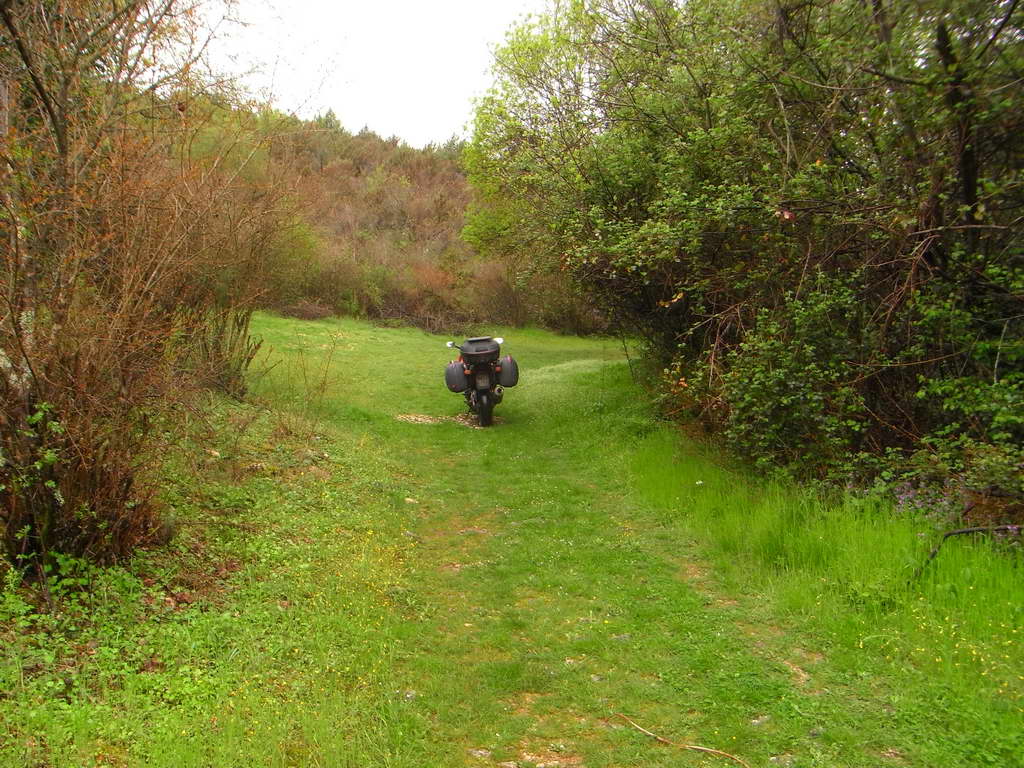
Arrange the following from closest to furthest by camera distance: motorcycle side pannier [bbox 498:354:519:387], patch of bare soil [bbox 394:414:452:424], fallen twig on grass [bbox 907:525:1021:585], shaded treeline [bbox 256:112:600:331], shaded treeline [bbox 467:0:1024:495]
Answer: fallen twig on grass [bbox 907:525:1021:585] < shaded treeline [bbox 467:0:1024:495] < patch of bare soil [bbox 394:414:452:424] < motorcycle side pannier [bbox 498:354:519:387] < shaded treeline [bbox 256:112:600:331]

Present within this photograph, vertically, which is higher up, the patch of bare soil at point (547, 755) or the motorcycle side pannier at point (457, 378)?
the motorcycle side pannier at point (457, 378)

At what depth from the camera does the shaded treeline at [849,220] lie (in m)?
5.69

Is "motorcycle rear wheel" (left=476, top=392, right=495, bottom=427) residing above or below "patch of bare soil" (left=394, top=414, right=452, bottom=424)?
above

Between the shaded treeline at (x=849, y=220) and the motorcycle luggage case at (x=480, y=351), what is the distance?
4.05 meters

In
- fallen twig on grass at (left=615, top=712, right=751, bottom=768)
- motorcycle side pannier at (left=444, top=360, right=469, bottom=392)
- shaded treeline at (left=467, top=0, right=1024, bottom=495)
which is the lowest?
fallen twig on grass at (left=615, top=712, right=751, bottom=768)

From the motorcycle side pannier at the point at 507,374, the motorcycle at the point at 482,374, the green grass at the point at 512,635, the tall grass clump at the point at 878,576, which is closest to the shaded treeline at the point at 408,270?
the motorcycle side pannier at the point at 507,374

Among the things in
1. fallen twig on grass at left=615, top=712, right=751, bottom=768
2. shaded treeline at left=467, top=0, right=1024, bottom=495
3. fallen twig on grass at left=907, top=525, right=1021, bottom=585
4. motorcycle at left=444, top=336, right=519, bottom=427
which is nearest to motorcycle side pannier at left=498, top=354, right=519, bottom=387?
motorcycle at left=444, top=336, right=519, bottom=427

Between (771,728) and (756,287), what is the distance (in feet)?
19.0

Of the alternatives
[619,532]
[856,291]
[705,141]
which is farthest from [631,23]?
[619,532]

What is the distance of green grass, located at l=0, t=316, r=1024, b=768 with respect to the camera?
360cm

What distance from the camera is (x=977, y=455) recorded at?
5340mm

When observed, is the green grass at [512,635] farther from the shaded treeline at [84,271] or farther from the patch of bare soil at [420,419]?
the patch of bare soil at [420,419]

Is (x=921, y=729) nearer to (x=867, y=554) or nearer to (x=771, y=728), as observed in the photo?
(x=771, y=728)

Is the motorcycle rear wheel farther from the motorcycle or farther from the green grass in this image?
the green grass
